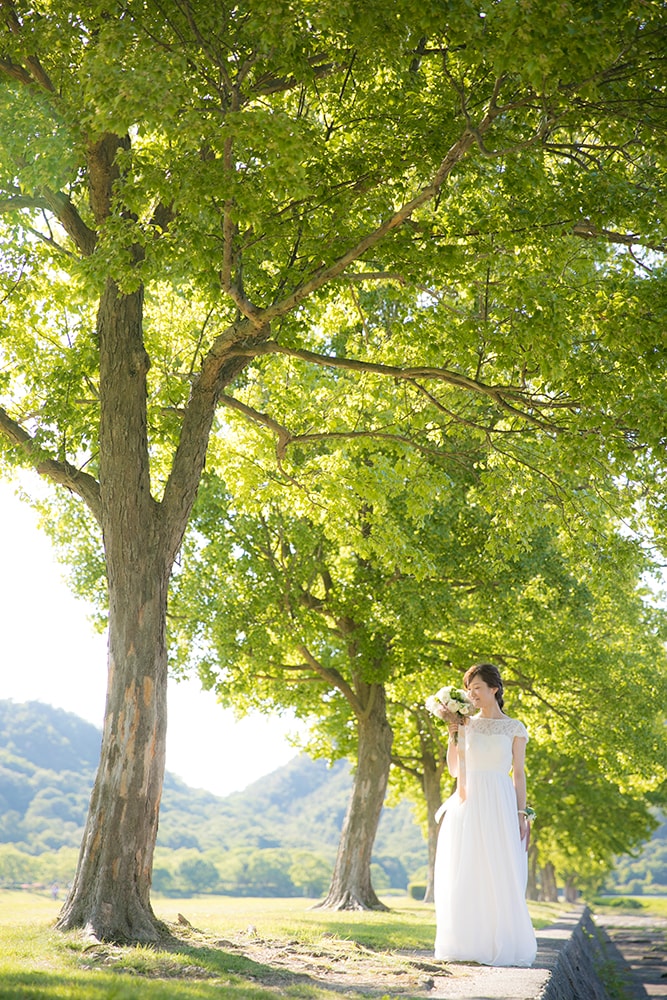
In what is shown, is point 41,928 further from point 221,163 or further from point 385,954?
point 221,163

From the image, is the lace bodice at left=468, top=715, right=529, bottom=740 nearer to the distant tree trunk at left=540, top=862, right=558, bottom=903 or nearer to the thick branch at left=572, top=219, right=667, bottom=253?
the thick branch at left=572, top=219, right=667, bottom=253

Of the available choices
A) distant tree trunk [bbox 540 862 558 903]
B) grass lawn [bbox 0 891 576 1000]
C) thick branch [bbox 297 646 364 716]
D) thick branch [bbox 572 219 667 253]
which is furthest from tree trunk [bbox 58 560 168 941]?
distant tree trunk [bbox 540 862 558 903]

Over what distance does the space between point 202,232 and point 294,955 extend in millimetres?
7461

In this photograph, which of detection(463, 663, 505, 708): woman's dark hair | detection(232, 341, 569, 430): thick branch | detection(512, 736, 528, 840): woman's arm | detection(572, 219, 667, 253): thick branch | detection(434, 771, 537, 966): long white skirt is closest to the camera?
detection(434, 771, 537, 966): long white skirt

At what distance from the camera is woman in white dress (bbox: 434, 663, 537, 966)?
30.3 feet

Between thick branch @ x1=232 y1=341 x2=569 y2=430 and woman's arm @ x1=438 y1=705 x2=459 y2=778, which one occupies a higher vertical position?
thick branch @ x1=232 y1=341 x2=569 y2=430

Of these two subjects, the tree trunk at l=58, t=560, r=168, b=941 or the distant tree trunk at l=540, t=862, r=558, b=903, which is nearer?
the tree trunk at l=58, t=560, r=168, b=941

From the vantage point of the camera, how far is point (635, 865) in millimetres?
193375

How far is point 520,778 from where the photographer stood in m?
9.50

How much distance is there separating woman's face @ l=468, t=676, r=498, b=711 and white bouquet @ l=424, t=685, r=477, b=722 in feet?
0.21

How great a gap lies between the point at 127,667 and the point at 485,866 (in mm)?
4158

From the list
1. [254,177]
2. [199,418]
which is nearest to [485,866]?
[199,418]

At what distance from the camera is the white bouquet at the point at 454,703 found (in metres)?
9.80

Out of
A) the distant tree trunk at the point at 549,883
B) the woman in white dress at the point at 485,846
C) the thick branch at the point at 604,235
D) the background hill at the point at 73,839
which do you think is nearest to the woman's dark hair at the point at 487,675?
the woman in white dress at the point at 485,846
